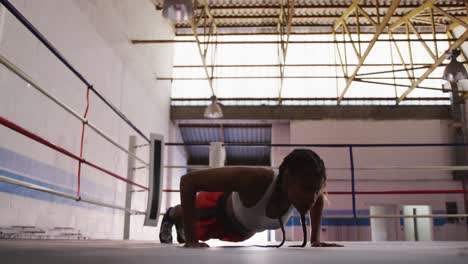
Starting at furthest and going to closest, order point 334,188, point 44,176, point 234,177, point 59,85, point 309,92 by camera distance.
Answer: point 309,92 → point 334,188 → point 59,85 → point 44,176 → point 234,177

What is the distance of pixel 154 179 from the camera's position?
3.71 meters

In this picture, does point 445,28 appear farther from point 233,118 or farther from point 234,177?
point 234,177

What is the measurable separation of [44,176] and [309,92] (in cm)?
789

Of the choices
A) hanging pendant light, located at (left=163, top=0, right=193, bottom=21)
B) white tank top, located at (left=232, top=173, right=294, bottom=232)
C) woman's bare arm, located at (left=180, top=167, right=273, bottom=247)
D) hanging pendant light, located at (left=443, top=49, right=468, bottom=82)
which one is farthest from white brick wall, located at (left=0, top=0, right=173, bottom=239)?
hanging pendant light, located at (left=443, top=49, right=468, bottom=82)

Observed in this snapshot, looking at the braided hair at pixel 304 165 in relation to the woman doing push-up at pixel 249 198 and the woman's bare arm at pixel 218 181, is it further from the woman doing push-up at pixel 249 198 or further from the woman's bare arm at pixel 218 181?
the woman's bare arm at pixel 218 181

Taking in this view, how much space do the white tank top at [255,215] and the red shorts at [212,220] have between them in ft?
0.40

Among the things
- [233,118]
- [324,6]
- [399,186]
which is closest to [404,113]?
[399,186]

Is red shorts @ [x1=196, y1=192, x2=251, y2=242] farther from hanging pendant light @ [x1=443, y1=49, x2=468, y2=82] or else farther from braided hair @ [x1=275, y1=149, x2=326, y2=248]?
hanging pendant light @ [x1=443, y1=49, x2=468, y2=82]

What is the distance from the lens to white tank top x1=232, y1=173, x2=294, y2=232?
5.97ft

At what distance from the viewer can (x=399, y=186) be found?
1006cm

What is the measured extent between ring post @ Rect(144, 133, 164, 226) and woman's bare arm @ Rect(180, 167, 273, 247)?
2.06 meters

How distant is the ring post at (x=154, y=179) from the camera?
3.68m

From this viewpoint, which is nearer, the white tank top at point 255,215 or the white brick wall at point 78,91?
the white tank top at point 255,215

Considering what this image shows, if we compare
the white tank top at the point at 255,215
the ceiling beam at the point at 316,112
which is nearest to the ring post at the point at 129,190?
the white tank top at the point at 255,215
